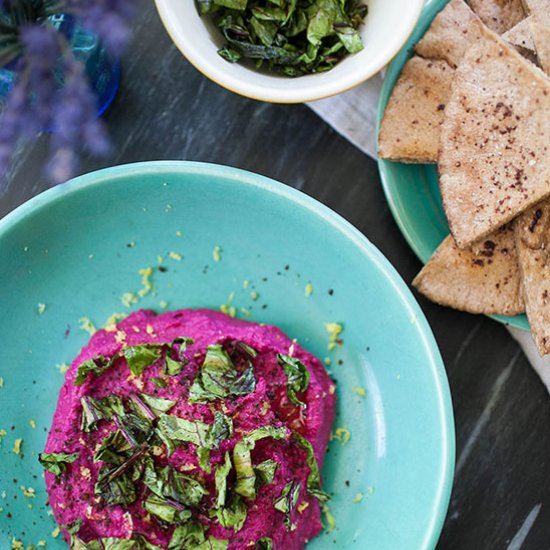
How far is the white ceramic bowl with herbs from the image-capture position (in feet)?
4.62

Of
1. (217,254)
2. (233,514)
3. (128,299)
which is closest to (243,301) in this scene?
(217,254)

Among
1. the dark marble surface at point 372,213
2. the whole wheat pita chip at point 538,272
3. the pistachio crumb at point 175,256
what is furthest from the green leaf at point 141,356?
the whole wheat pita chip at point 538,272

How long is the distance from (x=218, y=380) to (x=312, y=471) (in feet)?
0.83

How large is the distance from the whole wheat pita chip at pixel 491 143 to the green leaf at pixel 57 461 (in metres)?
0.83

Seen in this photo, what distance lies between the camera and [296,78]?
4.96 ft

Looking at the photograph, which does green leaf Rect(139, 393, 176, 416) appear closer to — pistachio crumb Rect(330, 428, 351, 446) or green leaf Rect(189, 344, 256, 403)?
green leaf Rect(189, 344, 256, 403)

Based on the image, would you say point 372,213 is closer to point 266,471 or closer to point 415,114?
point 415,114

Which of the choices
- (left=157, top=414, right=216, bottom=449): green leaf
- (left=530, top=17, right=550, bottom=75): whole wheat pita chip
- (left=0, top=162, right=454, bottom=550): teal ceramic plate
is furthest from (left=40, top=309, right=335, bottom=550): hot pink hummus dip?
(left=530, top=17, right=550, bottom=75): whole wheat pita chip

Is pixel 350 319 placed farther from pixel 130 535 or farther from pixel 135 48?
pixel 135 48

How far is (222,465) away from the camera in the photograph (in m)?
1.42

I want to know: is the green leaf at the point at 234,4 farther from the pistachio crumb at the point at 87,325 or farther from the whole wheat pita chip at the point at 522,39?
the pistachio crumb at the point at 87,325

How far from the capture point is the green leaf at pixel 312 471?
149cm

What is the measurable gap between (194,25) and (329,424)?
81cm

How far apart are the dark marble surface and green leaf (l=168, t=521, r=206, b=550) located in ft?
1.93
